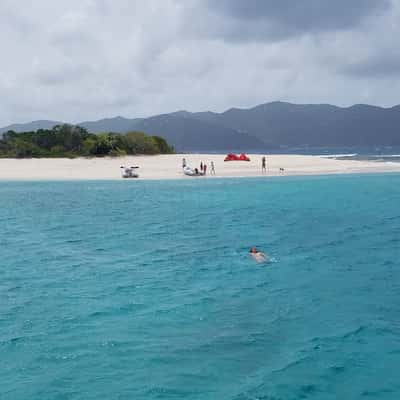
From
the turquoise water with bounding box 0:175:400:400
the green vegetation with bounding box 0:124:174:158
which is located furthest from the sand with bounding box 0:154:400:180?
the turquoise water with bounding box 0:175:400:400

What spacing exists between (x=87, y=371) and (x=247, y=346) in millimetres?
3611

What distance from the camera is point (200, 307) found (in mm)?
15656

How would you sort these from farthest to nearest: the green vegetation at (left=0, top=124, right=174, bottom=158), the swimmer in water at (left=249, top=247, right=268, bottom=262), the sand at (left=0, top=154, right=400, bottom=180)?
1. the green vegetation at (left=0, top=124, right=174, bottom=158)
2. the sand at (left=0, top=154, right=400, bottom=180)
3. the swimmer in water at (left=249, top=247, right=268, bottom=262)

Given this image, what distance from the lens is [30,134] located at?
93000 mm

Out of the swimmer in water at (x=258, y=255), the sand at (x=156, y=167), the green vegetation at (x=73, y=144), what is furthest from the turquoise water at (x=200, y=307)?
the green vegetation at (x=73, y=144)

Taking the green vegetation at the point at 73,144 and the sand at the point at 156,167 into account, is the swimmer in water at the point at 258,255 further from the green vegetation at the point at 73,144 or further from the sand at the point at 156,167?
the green vegetation at the point at 73,144

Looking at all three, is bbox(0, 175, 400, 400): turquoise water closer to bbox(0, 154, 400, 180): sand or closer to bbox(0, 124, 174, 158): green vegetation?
bbox(0, 154, 400, 180): sand

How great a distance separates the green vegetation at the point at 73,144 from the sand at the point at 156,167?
3.13 metres

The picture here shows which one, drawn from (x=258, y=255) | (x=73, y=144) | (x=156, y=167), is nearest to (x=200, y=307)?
(x=258, y=255)

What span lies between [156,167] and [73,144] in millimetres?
22547

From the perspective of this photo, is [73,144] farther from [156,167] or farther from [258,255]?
[258,255]

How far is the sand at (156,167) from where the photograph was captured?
65500mm

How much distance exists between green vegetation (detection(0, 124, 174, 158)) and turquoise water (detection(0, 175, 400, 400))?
5064 cm

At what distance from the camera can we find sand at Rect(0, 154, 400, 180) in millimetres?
65500
